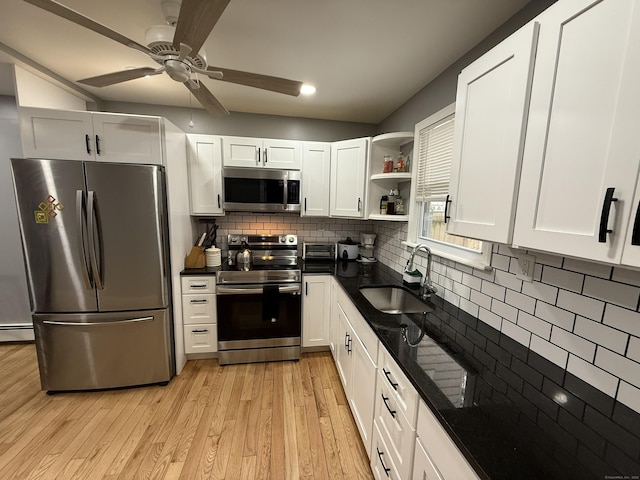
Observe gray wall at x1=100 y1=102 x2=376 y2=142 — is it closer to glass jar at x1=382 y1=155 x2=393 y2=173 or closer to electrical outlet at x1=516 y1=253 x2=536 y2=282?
glass jar at x1=382 y1=155 x2=393 y2=173

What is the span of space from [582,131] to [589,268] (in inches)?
21.3

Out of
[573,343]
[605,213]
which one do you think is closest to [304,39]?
[605,213]

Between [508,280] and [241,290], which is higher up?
[508,280]

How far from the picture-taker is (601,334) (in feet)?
3.02

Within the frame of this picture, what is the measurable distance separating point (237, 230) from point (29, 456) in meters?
2.18

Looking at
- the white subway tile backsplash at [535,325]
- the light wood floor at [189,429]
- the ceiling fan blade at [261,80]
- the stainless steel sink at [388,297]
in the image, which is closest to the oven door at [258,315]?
the light wood floor at [189,429]

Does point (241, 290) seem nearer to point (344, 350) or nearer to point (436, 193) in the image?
point (344, 350)

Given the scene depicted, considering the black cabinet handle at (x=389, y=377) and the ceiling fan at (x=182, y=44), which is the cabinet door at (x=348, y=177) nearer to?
the ceiling fan at (x=182, y=44)

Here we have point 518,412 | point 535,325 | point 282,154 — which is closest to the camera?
point 518,412

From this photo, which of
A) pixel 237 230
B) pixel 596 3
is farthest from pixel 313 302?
pixel 596 3

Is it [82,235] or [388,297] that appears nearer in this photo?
[82,235]

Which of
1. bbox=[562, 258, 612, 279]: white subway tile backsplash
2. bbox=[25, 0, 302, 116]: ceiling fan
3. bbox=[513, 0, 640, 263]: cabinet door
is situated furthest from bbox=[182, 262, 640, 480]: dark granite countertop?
bbox=[25, 0, 302, 116]: ceiling fan

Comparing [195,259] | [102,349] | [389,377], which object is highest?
[195,259]

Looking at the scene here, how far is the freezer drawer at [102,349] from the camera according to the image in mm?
2023
